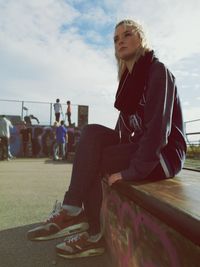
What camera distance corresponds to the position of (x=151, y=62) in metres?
2.37

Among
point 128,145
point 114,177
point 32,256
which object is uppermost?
point 128,145

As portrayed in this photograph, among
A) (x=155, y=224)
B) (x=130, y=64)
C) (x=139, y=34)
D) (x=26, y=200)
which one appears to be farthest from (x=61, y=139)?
(x=155, y=224)

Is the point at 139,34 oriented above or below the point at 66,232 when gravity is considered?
above

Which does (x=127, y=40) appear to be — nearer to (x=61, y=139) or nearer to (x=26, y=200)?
(x=26, y=200)

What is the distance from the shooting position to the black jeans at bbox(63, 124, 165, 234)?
7.61ft

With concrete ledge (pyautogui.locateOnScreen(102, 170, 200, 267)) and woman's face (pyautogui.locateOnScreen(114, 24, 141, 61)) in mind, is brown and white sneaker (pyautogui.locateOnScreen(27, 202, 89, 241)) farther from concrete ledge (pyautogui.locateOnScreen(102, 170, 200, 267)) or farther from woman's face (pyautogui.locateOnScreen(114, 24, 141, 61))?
woman's face (pyautogui.locateOnScreen(114, 24, 141, 61))

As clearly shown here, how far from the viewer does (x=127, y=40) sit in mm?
2537

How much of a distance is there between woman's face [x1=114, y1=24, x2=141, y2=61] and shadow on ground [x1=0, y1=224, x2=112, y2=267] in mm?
1550

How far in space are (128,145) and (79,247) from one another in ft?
2.70

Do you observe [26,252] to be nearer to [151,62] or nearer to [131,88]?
[131,88]

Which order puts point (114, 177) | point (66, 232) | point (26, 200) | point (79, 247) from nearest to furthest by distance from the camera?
point (114, 177), point (66, 232), point (79, 247), point (26, 200)

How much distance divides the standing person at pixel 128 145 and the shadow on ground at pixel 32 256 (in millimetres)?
80

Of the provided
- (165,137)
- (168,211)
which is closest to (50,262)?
(165,137)

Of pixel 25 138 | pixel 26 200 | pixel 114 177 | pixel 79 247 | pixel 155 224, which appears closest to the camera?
pixel 155 224
